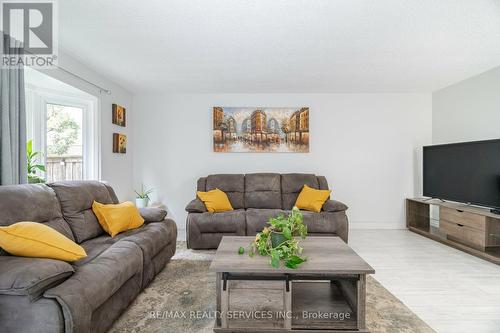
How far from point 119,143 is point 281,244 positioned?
3376mm

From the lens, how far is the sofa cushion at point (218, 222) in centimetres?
349

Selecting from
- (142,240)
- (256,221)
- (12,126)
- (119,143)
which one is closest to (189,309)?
(142,240)

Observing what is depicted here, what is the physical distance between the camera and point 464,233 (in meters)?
3.42

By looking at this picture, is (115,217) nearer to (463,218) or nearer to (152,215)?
(152,215)

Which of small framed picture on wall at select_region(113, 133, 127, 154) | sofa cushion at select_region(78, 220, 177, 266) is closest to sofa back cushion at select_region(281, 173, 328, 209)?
sofa cushion at select_region(78, 220, 177, 266)

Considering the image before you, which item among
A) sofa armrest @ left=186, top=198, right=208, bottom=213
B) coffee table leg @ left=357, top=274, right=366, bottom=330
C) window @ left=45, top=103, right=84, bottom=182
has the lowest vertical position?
coffee table leg @ left=357, top=274, right=366, bottom=330

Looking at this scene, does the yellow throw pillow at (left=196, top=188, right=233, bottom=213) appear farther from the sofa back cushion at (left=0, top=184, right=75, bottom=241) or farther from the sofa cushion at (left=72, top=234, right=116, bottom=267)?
the sofa back cushion at (left=0, top=184, right=75, bottom=241)

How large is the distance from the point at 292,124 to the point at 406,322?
3361 millimetres

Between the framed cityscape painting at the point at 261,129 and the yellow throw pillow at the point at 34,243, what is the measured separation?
318cm

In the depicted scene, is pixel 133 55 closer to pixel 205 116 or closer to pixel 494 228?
pixel 205 116

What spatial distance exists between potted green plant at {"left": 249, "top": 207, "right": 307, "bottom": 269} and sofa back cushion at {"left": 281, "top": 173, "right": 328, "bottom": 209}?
6.67ft

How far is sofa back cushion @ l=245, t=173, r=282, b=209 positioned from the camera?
4078 millimetres

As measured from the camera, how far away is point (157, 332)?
1.77 meters

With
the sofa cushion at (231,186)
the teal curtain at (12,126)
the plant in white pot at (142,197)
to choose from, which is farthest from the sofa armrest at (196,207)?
the teal curtain at (12,126)
